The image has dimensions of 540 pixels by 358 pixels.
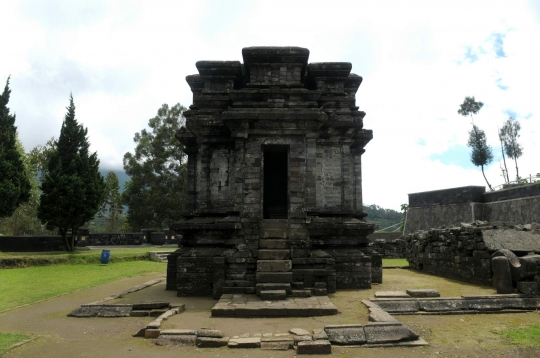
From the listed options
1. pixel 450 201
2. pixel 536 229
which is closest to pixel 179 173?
pixel 450 201

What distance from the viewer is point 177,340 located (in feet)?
21.3

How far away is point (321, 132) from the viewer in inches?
505

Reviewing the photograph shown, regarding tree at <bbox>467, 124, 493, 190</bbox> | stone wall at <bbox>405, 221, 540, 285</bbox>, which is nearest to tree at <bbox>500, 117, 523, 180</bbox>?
tree at <bbox>467, 124, 493, 190</bbox>

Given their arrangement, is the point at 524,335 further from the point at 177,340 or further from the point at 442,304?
the point at 177,340

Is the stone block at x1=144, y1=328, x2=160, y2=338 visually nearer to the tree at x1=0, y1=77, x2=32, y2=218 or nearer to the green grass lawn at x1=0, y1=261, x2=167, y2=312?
the green grass lawn at x1=0, y1=261, x2=167, y2=312

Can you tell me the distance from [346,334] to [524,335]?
10.7 ft

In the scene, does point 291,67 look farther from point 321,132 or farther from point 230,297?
point 230,297

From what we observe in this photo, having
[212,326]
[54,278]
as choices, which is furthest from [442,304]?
[54,278]

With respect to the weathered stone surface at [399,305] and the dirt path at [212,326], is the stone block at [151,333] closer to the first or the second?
the dirt path at [212,326]

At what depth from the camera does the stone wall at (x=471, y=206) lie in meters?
24.0

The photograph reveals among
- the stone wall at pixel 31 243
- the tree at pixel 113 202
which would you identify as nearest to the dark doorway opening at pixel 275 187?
the stone wall at pixel 31 243

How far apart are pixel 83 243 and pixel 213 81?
2342 centimetres

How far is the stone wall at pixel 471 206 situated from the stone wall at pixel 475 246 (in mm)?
12165

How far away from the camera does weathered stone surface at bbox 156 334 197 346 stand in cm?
644
